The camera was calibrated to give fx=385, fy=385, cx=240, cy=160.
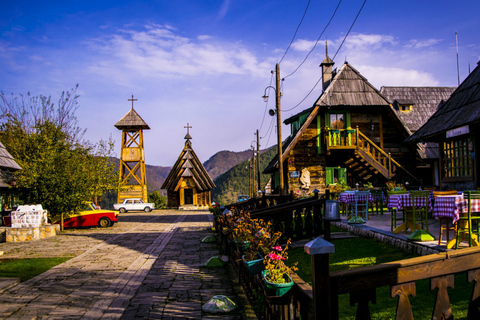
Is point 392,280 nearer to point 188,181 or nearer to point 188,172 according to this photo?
point 188,172

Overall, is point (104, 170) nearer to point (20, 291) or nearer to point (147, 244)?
point (147, 244)

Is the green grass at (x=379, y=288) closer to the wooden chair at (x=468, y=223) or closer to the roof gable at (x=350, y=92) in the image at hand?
the wooden chair at (x=468, y=223)

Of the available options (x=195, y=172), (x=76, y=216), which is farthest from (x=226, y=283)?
(x=195, y=172)

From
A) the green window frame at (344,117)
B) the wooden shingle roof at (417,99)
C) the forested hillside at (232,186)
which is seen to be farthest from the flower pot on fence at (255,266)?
the forested hillside at (232,186)

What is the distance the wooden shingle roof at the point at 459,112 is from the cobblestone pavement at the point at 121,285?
8672 mm

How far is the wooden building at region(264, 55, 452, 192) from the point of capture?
2309 cm

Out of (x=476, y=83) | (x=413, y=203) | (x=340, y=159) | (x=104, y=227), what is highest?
(x=476, y=83)

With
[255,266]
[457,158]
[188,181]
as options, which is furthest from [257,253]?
[188,181]

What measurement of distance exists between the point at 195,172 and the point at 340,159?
22.1 m

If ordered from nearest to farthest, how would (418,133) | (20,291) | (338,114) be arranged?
1. (20,291)
2. (418,133)
3. (338,114)

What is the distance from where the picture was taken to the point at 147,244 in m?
Result: 12.8

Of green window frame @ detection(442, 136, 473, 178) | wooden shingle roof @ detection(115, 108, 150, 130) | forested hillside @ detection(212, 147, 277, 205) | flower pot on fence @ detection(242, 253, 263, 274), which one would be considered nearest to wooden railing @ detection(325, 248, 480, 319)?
flower pot on fence @ detection(242, 253, 263, 274)

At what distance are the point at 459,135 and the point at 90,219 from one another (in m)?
16.6

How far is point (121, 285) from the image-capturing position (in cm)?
726
